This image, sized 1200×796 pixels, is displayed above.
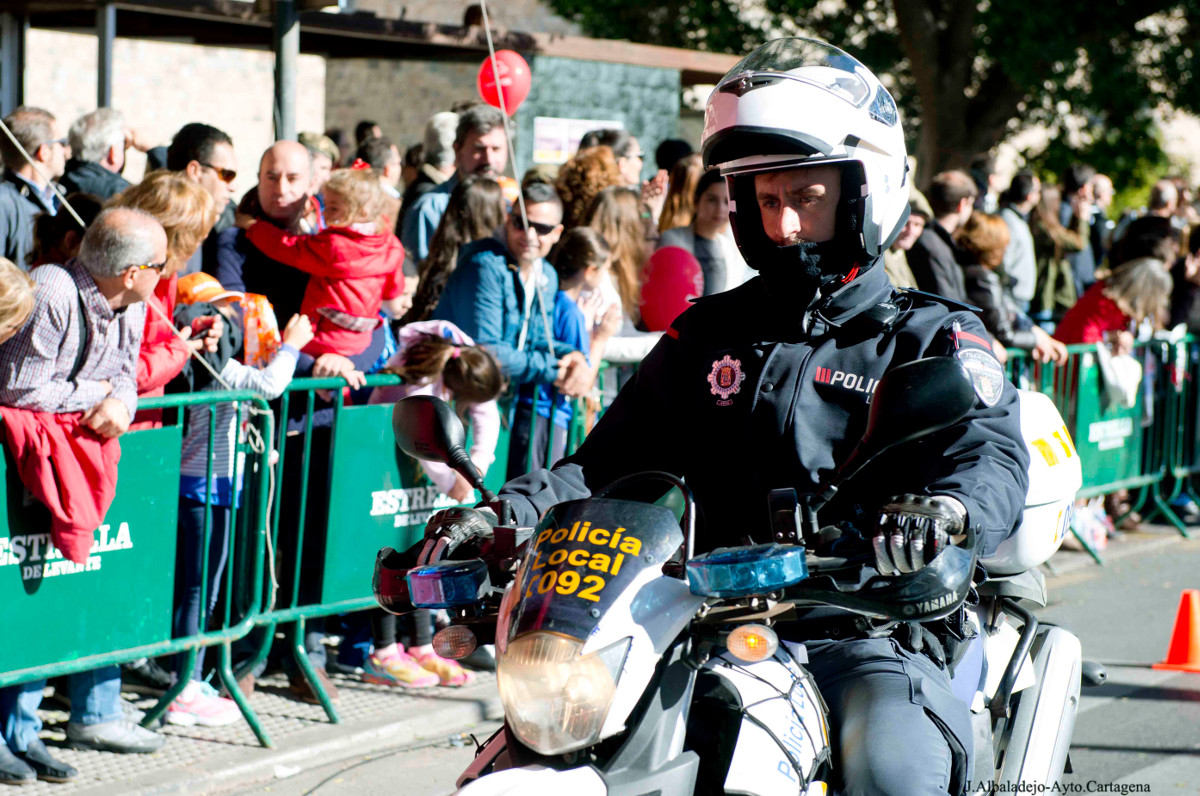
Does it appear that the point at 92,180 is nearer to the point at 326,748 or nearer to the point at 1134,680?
the point at 326,748

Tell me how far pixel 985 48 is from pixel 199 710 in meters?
18.2

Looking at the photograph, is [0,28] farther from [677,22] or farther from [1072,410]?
[677,22]

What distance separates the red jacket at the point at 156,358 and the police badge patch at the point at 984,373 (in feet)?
10.7

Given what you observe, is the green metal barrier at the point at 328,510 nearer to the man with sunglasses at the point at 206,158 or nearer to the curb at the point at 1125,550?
the man with sunglasses at the point at 206,158

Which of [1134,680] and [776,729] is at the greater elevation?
[776,729]

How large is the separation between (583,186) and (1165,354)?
413cm

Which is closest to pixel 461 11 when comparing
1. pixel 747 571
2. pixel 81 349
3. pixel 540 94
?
pixel 540 94

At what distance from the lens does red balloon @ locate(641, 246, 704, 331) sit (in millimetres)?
6855

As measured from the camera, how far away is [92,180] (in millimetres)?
6727

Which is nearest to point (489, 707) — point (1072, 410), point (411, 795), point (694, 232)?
point (411, 795)

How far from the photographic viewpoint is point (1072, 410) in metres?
8.33

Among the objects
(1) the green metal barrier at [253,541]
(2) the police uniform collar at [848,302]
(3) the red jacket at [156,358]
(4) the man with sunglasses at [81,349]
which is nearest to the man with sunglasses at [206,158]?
(3) the red jacket at [156,358]

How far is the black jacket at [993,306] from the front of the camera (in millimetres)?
7887

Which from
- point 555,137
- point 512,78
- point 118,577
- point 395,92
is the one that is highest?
point 395,92
